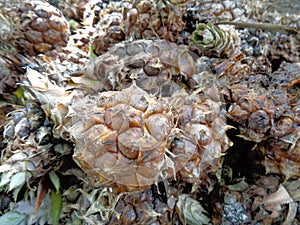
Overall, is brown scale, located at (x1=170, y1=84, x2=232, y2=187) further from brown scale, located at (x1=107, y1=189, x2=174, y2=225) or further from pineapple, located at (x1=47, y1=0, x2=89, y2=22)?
pineapple, located at (x1=47, y1=0, x2=89, y2=22)

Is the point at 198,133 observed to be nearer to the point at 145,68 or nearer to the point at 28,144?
the point at 145,68

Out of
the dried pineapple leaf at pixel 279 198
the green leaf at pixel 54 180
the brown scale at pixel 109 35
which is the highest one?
the brown scale at pixel 109 35

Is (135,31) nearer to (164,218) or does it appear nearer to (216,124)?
(216,124)

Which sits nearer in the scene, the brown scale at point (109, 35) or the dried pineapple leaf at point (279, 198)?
the dried pineapple leaf at point (279, 198)

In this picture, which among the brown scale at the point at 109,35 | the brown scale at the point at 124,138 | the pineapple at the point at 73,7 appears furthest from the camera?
the pineapple at the point at 73,7

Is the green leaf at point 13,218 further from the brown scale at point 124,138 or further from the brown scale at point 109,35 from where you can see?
the brown scale at point 109,35

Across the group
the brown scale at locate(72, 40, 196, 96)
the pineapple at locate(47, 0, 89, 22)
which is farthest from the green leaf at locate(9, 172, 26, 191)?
the pineapple at locate(47, 0, 89, 22)

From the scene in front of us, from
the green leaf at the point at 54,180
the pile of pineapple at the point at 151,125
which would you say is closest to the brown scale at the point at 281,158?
the pile of pineapple at the point at 151,125

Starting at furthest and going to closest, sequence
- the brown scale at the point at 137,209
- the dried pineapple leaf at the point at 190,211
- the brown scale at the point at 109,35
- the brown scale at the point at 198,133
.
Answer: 1. the brown scale at the point at 109,35
2. the dried pineapple leaf at the point at 190,211
3. the brown scale at the point at 137,209
4. the brown scale at the point at 198,133

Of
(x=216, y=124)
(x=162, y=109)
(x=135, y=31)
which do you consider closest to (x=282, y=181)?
(x=216, y=124)
